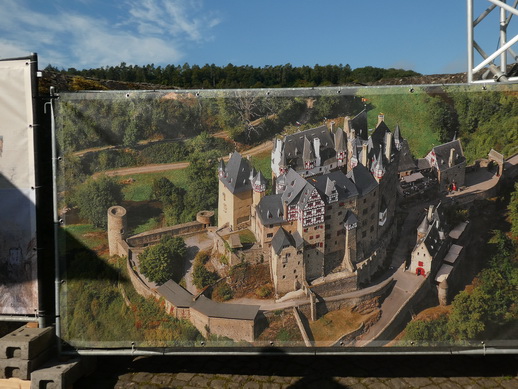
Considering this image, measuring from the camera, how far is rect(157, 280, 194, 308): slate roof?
7.41 m

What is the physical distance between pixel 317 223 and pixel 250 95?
2336 millimetres

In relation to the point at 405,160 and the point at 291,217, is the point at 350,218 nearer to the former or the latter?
the point at 291,217

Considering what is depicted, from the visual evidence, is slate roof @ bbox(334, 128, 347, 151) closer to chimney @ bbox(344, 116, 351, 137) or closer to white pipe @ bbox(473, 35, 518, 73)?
chimney @ bbox(344, 116, 351, 137)

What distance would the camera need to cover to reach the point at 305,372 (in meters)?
7.73

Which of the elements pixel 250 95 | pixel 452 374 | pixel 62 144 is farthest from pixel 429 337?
pixel 62 144

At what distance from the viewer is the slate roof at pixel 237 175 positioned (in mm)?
7277

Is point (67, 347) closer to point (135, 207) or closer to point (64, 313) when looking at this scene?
point (64, 313)

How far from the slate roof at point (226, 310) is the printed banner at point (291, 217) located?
2 centimetres

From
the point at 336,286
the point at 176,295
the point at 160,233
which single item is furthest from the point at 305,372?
the point at 160,233

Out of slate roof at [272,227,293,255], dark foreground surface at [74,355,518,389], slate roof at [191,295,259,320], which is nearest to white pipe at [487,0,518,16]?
slate roof at [272,227,293,255]

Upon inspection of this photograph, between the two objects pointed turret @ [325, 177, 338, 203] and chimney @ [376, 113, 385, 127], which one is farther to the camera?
pointed turret @ [325, 177, 338, 203]

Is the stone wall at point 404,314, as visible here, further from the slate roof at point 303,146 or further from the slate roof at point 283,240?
the slate roof at point 303,146

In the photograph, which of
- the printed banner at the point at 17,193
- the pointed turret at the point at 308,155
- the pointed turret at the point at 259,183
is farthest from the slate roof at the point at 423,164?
the printed banner at the point at 17,193

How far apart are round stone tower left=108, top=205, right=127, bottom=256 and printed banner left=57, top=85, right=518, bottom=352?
25 mm
